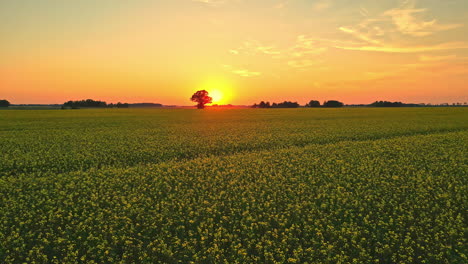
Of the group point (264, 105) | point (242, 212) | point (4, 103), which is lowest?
point (242, 212)

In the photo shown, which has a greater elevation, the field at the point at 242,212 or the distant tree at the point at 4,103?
the distant tree at the point at 4,103

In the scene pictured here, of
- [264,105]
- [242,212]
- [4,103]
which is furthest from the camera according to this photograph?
[264,105]

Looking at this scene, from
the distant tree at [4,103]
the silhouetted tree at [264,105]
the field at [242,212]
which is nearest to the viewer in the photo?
the field at [242,212]

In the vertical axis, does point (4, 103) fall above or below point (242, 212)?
above

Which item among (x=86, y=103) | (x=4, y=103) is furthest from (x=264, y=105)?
(x=4, y=103)

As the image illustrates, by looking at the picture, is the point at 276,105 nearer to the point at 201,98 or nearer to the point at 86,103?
the point at 201,98

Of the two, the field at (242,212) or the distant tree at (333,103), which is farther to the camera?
the distant tree at (333,103)

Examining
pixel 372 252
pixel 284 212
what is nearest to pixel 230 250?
pixel 284 212

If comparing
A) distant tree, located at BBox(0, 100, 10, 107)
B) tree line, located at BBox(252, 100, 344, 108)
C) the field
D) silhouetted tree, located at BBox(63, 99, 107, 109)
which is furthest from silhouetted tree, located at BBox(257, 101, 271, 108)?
the field

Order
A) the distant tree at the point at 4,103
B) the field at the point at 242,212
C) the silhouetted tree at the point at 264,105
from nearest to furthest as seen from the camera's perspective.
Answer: the field at the point at 242,212 → the distant tree at the point at 4,103 → the silhouetted tree at the point at 264,105

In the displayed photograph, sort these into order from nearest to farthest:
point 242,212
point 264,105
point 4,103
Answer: point 242,212, point 4,103, point 264,105

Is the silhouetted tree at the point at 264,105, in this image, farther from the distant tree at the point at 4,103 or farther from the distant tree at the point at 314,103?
the distant tree at the point at 4,103

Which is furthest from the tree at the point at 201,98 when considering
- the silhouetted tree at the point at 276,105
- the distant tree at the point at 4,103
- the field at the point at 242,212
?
the field at the point at 242,212

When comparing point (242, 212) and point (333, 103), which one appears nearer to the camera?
point (242, 212)
